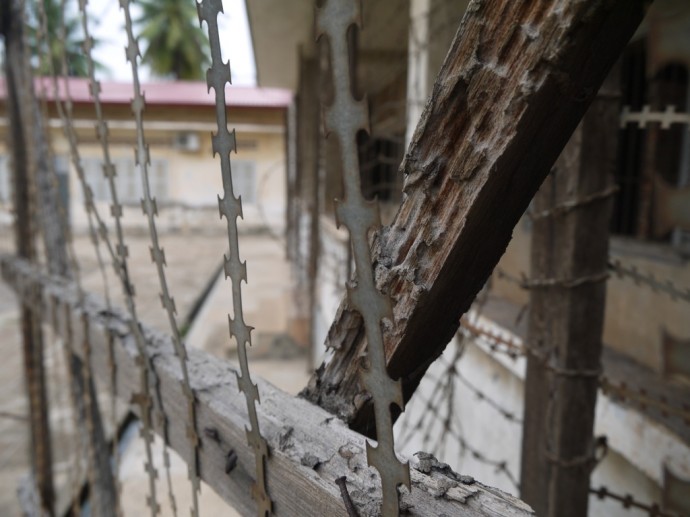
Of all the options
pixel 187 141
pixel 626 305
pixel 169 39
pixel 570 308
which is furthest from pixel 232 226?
pixel 169 39

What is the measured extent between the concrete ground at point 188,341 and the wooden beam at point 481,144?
58cm

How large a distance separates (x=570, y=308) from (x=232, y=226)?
2.60 feet

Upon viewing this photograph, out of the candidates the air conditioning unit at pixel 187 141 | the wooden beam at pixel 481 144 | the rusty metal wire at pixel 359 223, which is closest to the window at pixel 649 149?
the wooden beam at pixel 481 144

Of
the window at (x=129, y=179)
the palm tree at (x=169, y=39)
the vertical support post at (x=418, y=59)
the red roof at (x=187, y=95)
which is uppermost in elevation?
the palm tree at (x=169, y=39)

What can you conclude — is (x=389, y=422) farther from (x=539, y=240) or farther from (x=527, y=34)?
(x=539, y=240)

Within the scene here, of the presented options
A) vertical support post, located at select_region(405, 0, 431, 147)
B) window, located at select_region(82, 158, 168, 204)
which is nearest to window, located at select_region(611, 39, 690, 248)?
vertical support post, located at select_region(405, 0, 431, 147)

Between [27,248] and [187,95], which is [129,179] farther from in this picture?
[27,248]

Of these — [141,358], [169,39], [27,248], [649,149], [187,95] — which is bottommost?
[27,248]

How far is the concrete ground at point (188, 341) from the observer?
355 centimetres

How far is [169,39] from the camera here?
24734 mm

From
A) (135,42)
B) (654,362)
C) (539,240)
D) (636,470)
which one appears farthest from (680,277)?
(135,42)

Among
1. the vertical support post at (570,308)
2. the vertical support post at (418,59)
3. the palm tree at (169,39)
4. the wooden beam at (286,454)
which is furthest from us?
the palm tree at (169,39)

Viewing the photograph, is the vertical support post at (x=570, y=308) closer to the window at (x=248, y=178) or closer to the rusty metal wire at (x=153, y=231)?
the rusty metal wire at (x=153, y=231)

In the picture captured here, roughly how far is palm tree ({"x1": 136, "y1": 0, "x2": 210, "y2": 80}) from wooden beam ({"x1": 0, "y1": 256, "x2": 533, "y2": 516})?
26196 millimetres
